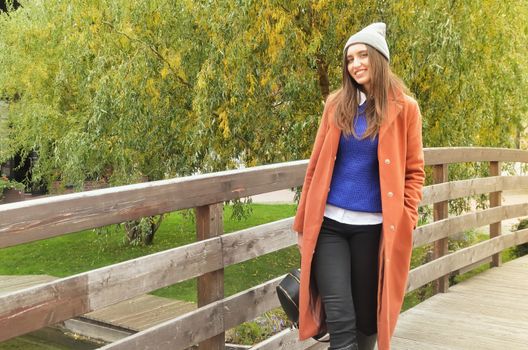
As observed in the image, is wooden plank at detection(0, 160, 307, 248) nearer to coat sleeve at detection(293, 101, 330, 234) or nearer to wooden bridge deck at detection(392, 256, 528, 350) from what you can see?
coat sleeve at detection(293, 101, 330, 234)

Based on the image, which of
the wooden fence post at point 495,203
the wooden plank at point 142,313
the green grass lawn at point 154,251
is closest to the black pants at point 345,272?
the wooden fence post at point 495,203

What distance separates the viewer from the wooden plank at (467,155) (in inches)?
193

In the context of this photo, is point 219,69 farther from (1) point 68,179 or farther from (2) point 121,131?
(1) point 68,179

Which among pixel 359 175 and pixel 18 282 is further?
pixel 18 282

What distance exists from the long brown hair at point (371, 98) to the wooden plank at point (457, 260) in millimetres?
2117

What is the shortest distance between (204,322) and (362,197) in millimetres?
861

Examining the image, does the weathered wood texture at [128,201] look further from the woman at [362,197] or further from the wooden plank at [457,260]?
the wooden plank at [457,260]

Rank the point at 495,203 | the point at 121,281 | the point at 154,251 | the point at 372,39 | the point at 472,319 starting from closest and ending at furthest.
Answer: the point at 121,281
the point at 372,39
the point at 472,319
the point at 495,203
the point at 154,251

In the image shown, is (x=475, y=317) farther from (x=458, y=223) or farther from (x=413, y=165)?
(x=413, y=165)

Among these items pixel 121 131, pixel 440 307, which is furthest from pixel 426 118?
pixel 121 131

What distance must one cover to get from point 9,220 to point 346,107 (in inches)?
57.6

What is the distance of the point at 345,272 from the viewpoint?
2861 millimetres

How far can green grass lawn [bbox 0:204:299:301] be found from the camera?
999cm

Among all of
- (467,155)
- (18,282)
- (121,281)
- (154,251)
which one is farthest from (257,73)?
(154,251)
